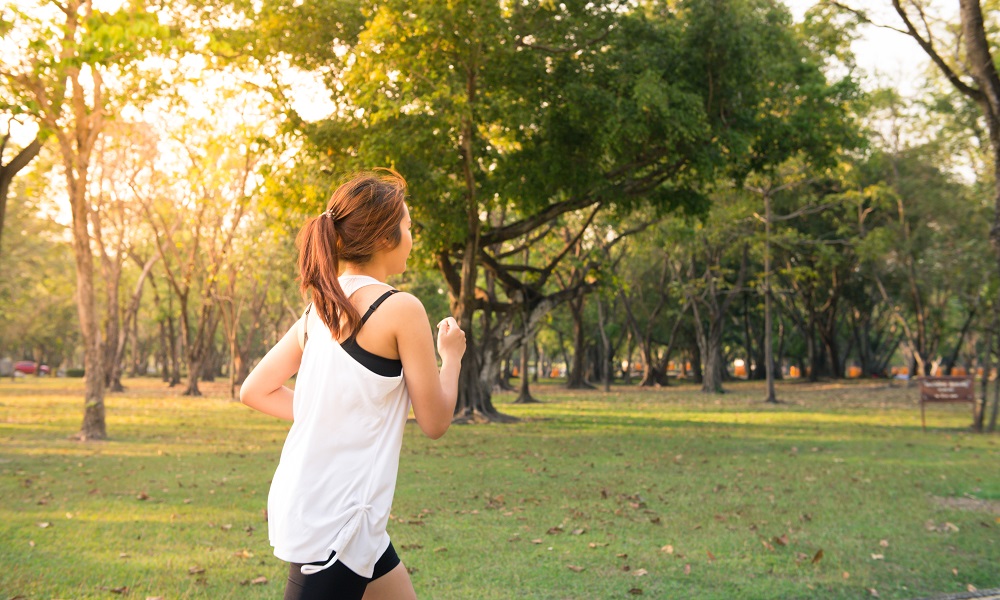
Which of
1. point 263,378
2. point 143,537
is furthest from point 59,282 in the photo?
point 263,378

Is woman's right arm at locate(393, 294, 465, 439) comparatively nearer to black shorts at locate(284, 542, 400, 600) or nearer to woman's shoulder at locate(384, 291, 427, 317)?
woman's shoulder at locate(384, 291, 427, 317)

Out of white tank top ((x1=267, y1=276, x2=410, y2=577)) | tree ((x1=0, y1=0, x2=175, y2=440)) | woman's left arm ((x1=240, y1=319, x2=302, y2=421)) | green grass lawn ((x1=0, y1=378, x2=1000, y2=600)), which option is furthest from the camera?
tree ((x1=0, y1=0, x2=175, y2=440))

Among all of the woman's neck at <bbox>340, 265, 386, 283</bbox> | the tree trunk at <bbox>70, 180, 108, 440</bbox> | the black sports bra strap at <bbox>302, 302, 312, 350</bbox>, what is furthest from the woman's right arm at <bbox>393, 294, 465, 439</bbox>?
the tree trunk at <bbox>70, 180, 108, 440</bbox>

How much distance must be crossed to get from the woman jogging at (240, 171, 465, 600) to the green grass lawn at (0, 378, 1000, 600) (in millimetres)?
3862

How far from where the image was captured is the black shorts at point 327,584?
2402 mm

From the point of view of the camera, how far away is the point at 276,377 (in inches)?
109

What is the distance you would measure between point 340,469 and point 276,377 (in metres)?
0.50

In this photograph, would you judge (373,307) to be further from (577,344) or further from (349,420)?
(577,344)

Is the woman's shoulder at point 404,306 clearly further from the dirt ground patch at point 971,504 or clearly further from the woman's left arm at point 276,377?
the dirt ground patch at point 971,504

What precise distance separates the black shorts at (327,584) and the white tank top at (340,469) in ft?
0.10

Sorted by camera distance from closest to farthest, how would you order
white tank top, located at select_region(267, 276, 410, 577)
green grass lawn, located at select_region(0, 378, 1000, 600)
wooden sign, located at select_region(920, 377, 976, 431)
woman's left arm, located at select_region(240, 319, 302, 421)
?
1. white tank top, located at select_region(267, 276, 410, 577)
2. woman's left arm, located at select_region(240, 319, 302, 421)
3. green grass lawn, located at select_region(0, 378, 1000, 600)
4. wooden sign, located at select_region(920, 377, 976, 431)

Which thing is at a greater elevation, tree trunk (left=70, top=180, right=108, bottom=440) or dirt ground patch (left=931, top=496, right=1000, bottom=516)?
tree trunk (left=70, top=180, right=108, bottom=440)

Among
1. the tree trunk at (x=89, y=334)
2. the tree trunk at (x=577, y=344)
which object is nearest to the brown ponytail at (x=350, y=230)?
the tree trunk at (x=89, y=334)

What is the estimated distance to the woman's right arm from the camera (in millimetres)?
2395
